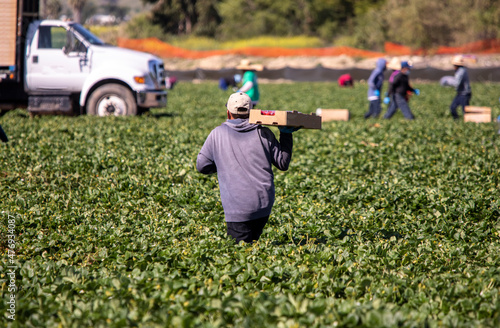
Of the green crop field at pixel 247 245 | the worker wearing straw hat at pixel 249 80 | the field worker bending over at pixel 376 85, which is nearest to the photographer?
the green crop field at pixel 247 245

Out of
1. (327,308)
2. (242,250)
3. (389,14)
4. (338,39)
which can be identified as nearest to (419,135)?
(242,250)

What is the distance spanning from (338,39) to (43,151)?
196 feet

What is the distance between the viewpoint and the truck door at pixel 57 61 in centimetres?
1502

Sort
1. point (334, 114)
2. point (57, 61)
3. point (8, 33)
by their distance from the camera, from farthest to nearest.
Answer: point (334, 114)
point (57, 61)
point (8, 33)

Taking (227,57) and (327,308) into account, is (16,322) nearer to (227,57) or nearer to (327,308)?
(327,308)

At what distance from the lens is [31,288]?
4.53 metres

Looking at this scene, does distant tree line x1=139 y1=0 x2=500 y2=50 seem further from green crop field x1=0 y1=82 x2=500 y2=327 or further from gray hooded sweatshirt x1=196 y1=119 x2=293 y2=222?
gray hooded sweatshirt x1=196 y1=119 x2=293 y2=222

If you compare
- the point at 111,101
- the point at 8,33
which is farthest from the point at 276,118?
the point at 8,33

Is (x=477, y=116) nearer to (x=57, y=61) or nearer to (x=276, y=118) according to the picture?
(x=57, y=61)

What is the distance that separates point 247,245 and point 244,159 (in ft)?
2.79

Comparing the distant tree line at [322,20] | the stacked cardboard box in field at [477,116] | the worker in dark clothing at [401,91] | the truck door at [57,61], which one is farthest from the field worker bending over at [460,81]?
the distant tree line at [322,20]

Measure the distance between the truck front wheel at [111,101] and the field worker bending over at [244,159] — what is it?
10.4 m

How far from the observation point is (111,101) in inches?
597

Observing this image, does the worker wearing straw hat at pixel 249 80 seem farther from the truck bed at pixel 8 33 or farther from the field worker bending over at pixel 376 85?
the truck bed at pixel 8 33
